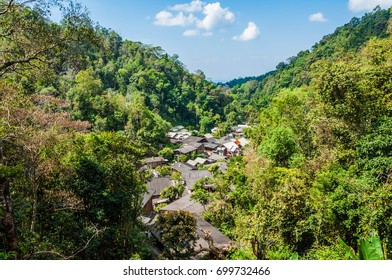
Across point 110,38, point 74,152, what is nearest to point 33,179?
point 74,152

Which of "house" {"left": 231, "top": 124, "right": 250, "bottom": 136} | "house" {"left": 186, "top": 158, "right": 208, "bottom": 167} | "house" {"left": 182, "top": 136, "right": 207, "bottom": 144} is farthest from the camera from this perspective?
"house" {"left": 231, "top": 124, "right": 250, "bottom": 136}

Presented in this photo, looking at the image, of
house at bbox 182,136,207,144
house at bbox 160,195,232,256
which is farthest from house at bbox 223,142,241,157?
house at bbox 160,195,232,256

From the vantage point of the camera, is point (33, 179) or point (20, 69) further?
point (33, 179)

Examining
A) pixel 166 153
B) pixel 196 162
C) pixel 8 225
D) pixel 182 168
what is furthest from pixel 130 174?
pixel 166 153

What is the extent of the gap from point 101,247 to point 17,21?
5386 millimetres

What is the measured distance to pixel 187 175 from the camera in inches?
852

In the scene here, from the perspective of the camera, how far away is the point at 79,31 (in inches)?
179

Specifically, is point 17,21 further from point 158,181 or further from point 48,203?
point 158,181

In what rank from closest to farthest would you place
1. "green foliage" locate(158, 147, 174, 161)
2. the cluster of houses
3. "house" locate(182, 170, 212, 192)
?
1. "house" locate(182, 170, 212, 192)
2. "green foliage" locate(158, 147, 174, 161)
3. the cluster of houses

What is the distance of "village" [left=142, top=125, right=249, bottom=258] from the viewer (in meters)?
9.87

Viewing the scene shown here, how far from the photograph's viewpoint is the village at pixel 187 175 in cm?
987

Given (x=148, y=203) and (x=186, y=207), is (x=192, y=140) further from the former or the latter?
(x=186, y=207)

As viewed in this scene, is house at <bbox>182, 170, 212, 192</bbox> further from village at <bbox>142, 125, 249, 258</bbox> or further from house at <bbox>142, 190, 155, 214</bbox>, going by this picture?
house at <bbox>142, 190, 155, 214</bbox>

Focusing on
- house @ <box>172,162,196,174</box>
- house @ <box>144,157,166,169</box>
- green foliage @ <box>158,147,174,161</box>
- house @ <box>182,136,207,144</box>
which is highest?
house @ <box>182,136,207,144</box>
